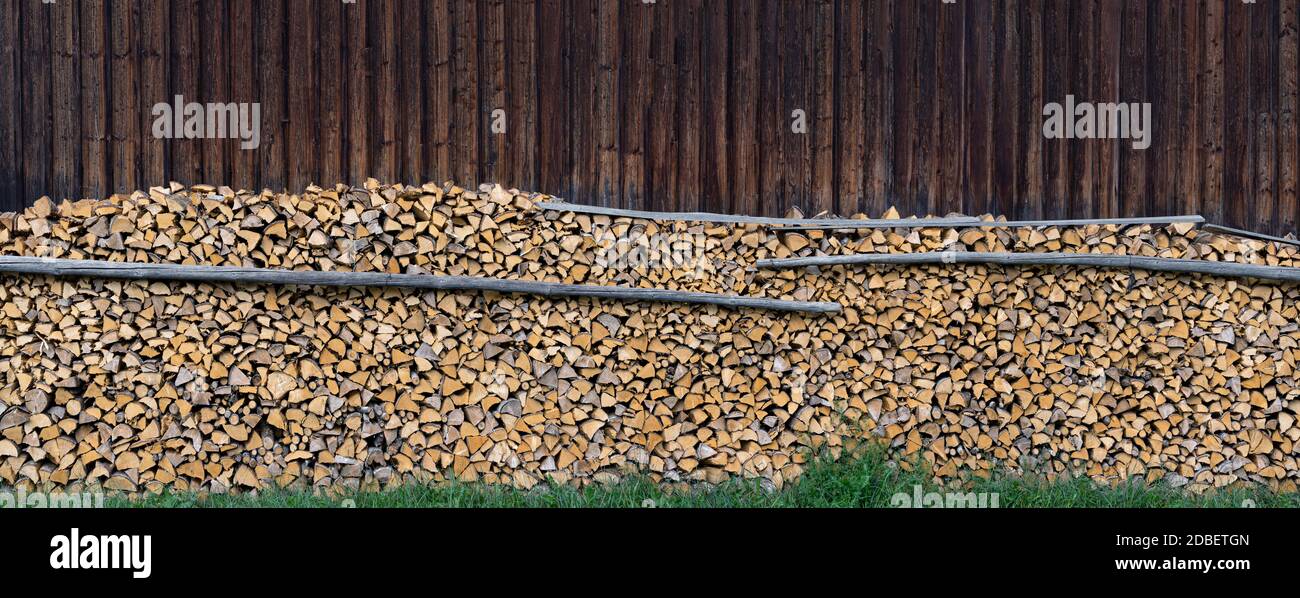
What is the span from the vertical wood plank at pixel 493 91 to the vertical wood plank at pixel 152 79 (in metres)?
1.81

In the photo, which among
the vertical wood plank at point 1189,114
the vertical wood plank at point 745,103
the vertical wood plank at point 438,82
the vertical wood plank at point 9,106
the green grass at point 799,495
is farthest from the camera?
the vertical wood plank at point 1189,114

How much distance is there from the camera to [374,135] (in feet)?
16.9

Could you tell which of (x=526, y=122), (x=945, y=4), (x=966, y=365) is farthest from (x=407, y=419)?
(x=945, y=4)

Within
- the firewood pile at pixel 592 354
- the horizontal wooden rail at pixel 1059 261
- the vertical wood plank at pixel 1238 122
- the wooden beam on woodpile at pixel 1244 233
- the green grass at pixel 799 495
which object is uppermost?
the vertical wood plank at pixel 1238 122

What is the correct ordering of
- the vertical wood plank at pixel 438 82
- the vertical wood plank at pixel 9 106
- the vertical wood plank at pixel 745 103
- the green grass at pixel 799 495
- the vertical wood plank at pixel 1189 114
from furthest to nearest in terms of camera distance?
the vertical wood plank at pixel 1189 114 → the vertical wood plank at pixel 745 103 → the vertical wood plank at pixel 438 82 → the vertical wood plank at pixel 9 106 → the green grass at pixel 799 495

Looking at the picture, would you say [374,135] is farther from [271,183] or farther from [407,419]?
[407,419]

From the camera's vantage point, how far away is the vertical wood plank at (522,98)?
17.1ft

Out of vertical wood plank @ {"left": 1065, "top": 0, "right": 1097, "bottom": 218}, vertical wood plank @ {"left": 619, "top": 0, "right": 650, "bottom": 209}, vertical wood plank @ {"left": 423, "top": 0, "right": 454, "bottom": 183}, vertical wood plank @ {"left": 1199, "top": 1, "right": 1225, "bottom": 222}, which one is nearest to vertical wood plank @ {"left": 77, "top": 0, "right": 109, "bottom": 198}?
vertical wood plank @ {"left": 423, "top": 0, "right": 454, "bottom": 183}

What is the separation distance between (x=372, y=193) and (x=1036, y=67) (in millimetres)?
4044

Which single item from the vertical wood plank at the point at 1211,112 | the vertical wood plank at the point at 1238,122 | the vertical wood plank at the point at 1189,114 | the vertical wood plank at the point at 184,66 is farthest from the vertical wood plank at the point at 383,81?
the vertical wood plank at the point at 1238,122

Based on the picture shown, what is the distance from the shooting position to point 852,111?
5324 millimetres

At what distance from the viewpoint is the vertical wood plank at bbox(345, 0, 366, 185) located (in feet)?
16.9

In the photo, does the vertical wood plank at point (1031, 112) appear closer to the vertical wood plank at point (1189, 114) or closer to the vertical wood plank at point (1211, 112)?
the vertical wood plank at point (1189, 114)

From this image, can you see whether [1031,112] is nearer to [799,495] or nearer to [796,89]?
[796,89]
